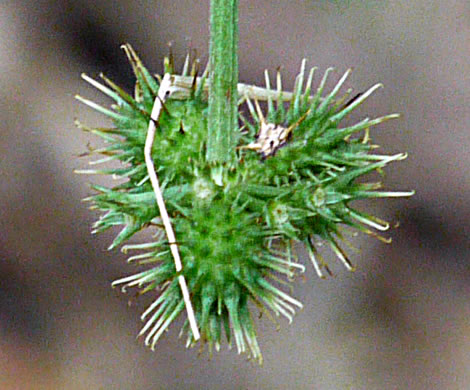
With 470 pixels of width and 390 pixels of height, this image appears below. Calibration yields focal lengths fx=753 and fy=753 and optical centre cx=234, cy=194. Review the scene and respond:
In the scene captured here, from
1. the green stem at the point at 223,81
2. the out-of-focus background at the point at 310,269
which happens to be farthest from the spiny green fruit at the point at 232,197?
the out-of-focus background at the point at 310,269

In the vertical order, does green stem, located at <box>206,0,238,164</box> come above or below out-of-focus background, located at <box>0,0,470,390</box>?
above

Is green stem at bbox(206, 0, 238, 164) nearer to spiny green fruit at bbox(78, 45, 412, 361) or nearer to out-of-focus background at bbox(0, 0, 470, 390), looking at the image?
spiny green fruit at bbox(78, 45, 412, 361)

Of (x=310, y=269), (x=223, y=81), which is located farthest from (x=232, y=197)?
(x=310, y=269)

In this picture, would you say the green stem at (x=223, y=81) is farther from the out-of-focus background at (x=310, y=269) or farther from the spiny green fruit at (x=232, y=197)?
Answer: the out-of-focus background at (x=310, y=269)

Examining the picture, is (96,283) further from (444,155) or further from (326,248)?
(444,155)

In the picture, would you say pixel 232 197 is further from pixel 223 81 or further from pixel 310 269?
pixel 310 269

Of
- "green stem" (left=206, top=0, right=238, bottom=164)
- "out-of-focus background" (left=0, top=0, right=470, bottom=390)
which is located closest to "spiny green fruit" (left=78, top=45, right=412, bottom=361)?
"green stem" (left=206, top=0, right=238, bottom=164)
